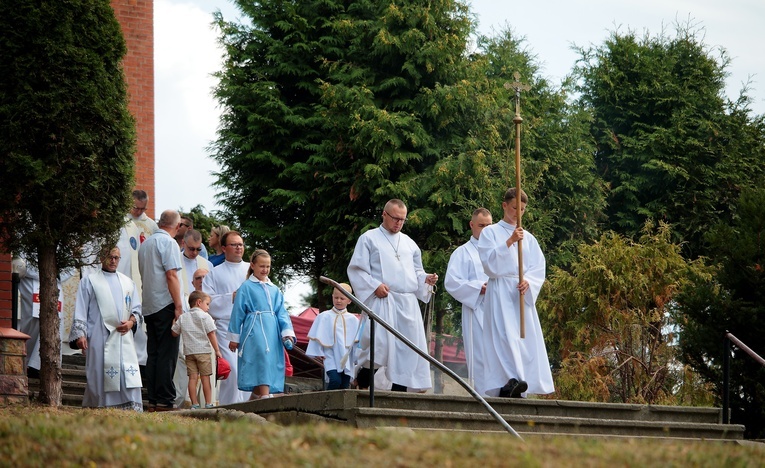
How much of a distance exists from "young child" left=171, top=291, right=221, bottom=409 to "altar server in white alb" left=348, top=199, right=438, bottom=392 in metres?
1.73

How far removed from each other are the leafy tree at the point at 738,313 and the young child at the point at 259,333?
4.69 m

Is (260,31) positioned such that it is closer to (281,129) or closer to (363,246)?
(281,129)

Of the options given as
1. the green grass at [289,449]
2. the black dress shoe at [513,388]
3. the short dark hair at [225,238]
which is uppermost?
the short dark hair at [225,238]

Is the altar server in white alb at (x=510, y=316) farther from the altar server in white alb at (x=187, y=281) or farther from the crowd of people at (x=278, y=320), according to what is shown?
the altar server in white alb at (x=187, y=281)

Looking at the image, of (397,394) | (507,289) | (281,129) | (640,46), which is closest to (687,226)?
(640,46)

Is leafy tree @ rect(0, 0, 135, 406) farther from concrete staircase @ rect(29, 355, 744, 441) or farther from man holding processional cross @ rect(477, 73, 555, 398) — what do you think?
man holding processional cross @ rect(477, 73, 555, 398)

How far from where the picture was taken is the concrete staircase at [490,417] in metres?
10.6

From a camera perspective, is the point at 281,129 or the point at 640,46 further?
the point at 640,46

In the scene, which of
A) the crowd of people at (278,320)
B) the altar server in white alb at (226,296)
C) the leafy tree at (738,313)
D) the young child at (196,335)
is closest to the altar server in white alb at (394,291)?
the crowd of people at (278,320)

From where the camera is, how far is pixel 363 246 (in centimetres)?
1329

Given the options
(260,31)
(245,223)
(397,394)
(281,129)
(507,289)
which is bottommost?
(397,394)

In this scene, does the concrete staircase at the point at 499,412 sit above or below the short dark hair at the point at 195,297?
below

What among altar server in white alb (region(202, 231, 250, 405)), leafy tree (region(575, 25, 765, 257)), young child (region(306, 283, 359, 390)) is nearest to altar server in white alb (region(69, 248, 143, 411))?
altar server in white alb (region(202, 231, 250, 405))

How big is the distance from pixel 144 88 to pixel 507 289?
10331 millimetres
